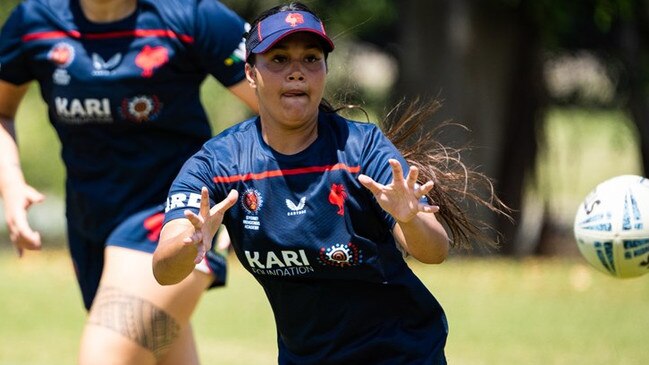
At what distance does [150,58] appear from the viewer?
5.62 m

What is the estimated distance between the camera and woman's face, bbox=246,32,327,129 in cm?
434

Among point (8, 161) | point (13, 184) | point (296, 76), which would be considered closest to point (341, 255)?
point (296, 76)

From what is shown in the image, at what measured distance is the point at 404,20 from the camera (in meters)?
16.6

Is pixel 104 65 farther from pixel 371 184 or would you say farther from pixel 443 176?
pixel 371 184

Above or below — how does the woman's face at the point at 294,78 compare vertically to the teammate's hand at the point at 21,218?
above

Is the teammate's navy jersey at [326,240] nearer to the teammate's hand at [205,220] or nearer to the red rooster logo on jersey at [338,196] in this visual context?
the red rooster logo on jersey at [338,196]

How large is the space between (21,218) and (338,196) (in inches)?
71.4

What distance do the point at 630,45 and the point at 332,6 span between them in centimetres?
383

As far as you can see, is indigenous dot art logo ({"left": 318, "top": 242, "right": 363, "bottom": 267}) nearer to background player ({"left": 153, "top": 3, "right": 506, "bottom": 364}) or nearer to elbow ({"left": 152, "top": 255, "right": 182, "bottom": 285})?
background player ({"left": 153, "top": 3, "right": 506, "bottom": 364})

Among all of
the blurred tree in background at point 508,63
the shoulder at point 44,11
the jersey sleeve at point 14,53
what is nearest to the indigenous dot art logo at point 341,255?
the shoulder at point 44,11

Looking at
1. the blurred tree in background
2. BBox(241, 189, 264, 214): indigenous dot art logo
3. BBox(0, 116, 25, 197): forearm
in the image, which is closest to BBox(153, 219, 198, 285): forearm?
BBox(241, 189, 264, 214): indigenous dot art logo

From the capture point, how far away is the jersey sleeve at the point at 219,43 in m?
5.63

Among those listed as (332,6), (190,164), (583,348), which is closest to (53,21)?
(190,164)

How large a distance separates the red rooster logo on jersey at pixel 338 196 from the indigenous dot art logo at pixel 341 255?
12cm
